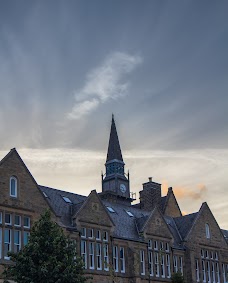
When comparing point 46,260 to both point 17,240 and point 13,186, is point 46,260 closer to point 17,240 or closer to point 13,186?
point 17,240

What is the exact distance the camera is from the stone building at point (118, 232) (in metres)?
43.7

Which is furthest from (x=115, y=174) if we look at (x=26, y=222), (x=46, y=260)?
(x=46, y=260)

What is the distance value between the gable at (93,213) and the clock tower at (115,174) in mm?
40795

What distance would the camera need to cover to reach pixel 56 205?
50.1 metres

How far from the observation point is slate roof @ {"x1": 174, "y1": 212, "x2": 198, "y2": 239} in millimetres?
61744

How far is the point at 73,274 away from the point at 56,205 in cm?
1542

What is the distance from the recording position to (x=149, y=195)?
7119cm

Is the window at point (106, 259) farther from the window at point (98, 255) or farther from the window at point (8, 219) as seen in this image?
the window at point (8, 219)

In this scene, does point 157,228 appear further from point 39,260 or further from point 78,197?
point 39,260

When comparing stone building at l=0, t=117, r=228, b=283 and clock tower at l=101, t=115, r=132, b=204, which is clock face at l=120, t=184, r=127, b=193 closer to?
clock tower at l=101, t=115, r=132, b=204

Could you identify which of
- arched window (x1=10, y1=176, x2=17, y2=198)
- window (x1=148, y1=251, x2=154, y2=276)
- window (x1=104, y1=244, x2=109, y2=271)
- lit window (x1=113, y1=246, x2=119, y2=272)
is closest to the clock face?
window (x1=148, y1=251, x2=154, y2=276)

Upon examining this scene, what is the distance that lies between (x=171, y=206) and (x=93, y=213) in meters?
24.9

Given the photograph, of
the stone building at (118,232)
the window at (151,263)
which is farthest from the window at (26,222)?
the window at (151,263)

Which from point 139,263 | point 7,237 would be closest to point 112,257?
point 139,263
